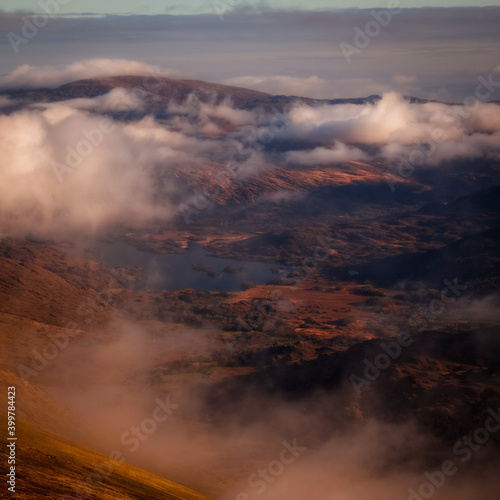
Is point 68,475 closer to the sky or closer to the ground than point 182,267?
closer to the ground

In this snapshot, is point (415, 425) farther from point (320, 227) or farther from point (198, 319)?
point (320, 227)

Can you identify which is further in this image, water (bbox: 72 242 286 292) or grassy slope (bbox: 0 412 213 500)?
water (bbox: 72 242 286 292)

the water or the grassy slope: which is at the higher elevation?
the water

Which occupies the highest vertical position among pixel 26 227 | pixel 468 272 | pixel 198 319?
pixel 26 227

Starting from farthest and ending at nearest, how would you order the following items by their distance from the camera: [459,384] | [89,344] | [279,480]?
[89,344] < [459,384] < [279,480]

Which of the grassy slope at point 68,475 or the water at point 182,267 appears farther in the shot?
the water at point 182,267

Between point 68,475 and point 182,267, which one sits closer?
point 68,475

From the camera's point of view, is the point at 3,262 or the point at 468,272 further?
the point at 468,272

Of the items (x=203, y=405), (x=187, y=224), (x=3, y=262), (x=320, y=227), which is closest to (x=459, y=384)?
(x=203, y=405)
